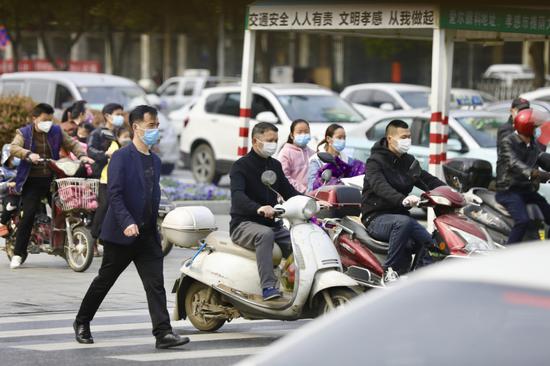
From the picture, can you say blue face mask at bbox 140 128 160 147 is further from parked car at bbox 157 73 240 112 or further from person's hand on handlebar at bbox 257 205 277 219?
parked car at bbox 157 73 240 112

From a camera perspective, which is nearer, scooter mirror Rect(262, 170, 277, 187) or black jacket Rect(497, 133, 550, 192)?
scooter mirror Rect(262, 170, 277, 187)

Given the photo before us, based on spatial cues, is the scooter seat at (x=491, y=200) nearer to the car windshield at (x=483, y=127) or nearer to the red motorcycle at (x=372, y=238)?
the red motorcycle at (x=372, y=238)

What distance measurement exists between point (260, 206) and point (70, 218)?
175 inches

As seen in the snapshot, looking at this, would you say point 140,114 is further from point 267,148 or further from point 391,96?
point 391,96

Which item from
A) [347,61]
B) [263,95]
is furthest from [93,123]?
[347,61]

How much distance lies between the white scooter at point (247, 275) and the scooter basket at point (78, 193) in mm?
3519

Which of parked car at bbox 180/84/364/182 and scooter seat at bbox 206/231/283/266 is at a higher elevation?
parked car at bbox 180/84/364/182

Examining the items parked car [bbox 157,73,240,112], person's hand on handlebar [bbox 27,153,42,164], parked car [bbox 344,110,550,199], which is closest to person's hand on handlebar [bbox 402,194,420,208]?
person's hand on handlebar [bbox 27,153,42,164]

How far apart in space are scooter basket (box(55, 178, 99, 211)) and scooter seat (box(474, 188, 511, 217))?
3.70 m

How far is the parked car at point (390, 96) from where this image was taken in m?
28.5

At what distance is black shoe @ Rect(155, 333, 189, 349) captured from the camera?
30.5ft

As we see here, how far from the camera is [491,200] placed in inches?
469

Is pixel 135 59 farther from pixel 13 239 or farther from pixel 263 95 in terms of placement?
pixel 13 239

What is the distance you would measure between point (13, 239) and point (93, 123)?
3.36 m
